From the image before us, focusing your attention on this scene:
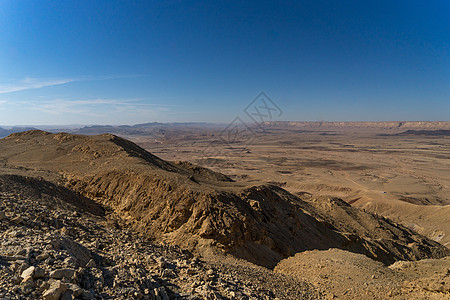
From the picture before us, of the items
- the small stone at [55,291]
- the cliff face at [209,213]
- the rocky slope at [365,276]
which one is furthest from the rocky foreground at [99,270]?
the cliff face at [209,213]

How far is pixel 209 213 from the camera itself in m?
12.5

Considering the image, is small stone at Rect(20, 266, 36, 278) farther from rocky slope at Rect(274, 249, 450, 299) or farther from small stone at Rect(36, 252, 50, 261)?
rocky slope at Rect(274, 249, 450, 299)

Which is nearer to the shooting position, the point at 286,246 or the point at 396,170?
the point at 286,246

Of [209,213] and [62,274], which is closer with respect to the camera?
[62,274]

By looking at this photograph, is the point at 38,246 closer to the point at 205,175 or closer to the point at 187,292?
the point at 187,292

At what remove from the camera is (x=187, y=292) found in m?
5.98

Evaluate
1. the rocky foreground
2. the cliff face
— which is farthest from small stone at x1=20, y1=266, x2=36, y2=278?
the cliff face

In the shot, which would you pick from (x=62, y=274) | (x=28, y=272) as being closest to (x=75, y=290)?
(x=62, y=274)

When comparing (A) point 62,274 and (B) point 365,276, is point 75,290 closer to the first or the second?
(A) point 62,274

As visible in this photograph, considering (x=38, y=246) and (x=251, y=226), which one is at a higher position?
(x=38, y=246)

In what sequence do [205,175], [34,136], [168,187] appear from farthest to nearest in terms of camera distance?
[34,136] → [205,175] → [168,187]

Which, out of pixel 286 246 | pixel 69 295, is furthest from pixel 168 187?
pixel 69 295

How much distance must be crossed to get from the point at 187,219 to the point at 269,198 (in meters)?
8.73

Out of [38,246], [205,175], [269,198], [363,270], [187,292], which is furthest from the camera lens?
[205,175]
